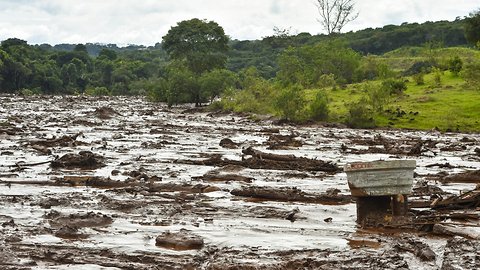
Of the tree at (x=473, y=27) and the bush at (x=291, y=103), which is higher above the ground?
the tree at (x=473, y=27)

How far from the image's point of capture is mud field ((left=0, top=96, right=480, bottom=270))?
9.90m

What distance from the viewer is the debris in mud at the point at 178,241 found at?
415 inches

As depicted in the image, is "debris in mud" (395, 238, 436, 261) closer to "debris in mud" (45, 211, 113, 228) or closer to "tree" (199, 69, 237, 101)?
"debris in mud" (45, 211, 113, 228)

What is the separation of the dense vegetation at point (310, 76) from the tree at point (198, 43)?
0.45ft

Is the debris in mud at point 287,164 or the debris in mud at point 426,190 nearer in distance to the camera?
the debris in mud at point 426,190

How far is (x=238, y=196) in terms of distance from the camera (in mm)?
15828

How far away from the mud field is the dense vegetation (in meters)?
18.9

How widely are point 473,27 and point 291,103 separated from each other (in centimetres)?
1945

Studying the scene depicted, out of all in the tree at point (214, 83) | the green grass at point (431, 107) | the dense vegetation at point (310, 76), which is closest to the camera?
the green grass at point (431, 107)

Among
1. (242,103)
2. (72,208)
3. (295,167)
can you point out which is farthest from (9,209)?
(242,103)

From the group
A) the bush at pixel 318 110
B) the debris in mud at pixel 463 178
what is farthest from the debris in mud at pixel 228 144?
the bush at pixel 318 110

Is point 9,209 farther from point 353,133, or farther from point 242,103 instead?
point 242,103

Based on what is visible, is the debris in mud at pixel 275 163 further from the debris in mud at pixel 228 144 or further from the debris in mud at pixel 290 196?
the debris in mud at pixel 228 144

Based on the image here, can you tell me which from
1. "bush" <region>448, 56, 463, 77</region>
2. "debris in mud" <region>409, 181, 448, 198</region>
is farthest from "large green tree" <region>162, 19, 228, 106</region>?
"debris in mud" <region>409, 181, 448, 198</region>
